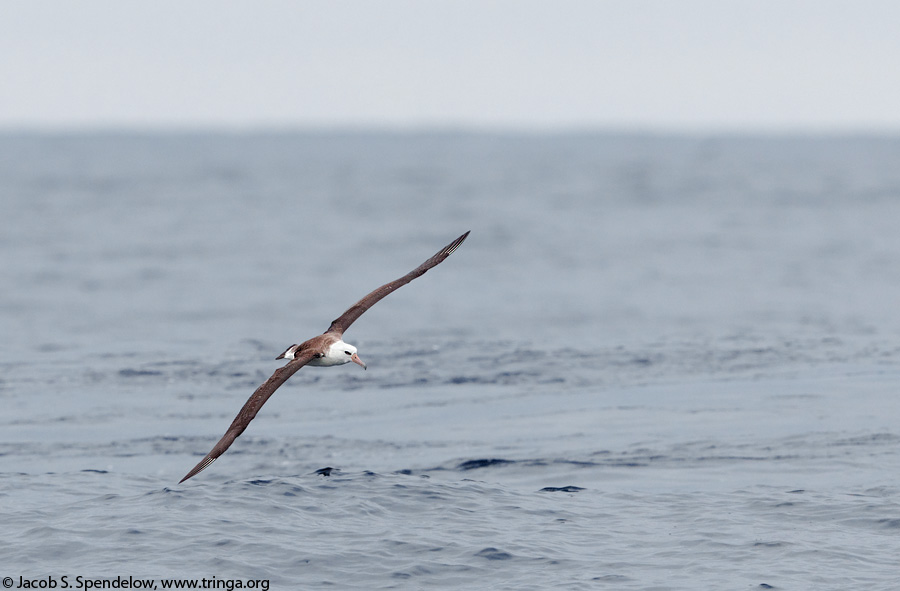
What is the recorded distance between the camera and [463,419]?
18750mm

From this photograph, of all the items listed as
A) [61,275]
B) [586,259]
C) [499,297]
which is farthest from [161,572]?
[586,259]

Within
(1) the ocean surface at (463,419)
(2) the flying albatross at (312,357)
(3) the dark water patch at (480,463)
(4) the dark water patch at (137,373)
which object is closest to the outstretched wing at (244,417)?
(2) the flying albatross at (312,357)

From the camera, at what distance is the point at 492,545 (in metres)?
12.4

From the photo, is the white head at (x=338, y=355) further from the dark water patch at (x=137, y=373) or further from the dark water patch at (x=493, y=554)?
the dark water patch at (x=137, y=373)

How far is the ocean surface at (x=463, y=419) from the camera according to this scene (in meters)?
12.1

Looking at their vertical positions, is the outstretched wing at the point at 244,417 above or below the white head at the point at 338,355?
below

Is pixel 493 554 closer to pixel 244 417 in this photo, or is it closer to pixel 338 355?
pixel 338 355

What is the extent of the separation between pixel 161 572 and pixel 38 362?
1254 cm

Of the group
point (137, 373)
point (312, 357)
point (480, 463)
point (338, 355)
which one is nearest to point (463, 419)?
point (480, 463)

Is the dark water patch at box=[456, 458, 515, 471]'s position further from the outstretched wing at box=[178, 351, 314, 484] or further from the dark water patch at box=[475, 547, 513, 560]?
the outstretched wing at box=[178, 351, 314, 484]

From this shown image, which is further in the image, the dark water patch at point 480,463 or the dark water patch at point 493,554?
the dark water patch at point 480,463

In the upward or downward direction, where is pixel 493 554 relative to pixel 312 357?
downward

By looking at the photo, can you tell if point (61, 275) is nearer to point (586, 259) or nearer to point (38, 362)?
point (38, 362)

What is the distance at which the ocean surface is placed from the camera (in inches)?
476
